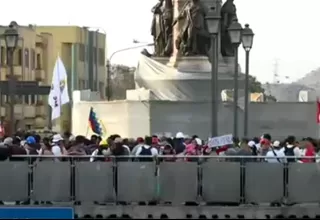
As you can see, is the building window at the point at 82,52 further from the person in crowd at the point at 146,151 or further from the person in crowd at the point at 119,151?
the person in crowd at the point at 119,151

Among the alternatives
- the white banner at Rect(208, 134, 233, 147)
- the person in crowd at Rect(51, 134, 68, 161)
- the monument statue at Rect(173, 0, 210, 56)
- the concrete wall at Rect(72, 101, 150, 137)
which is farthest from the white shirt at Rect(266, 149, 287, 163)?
the monument statue at Rect(173, 0, 210, 56)

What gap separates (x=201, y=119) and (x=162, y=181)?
26013 millimetres

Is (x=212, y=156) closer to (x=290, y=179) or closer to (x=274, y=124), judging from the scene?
(x=290, y=179)

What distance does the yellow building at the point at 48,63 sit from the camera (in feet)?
279

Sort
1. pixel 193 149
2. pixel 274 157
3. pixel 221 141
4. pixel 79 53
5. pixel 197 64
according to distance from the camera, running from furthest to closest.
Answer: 1. pixel 79 53
2. pixel 197 64
3. pixel 193 149
4. pixel 221 141
5. pixel 274 157

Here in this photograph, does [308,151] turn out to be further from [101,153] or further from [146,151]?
[101,153]

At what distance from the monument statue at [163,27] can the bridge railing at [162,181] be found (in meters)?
28.5

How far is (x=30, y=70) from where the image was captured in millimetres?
92938

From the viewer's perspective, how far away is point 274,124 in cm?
4681

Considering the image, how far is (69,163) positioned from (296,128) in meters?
27.3

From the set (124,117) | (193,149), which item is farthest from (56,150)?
(124,117)

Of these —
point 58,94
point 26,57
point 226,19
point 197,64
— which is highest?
point 226,19

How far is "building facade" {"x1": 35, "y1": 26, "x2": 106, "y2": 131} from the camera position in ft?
340

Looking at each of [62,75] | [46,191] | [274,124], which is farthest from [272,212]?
[274,124]
